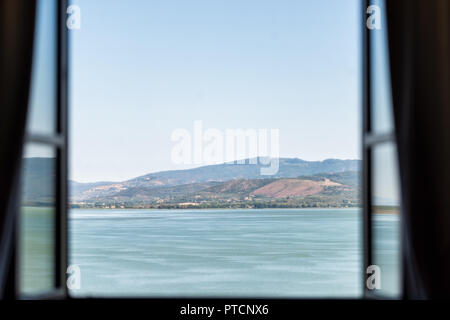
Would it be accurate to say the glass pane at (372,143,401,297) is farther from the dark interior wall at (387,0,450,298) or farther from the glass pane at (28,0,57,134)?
the glass pane at (28,0,57,134)

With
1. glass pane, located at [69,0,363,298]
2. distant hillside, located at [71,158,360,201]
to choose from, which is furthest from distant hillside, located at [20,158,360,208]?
glass pane, located at [69,0,363,298]

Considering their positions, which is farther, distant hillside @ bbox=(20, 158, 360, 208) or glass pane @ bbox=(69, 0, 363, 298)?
distant hillside @ bbox=(20, 158, 360, 208)

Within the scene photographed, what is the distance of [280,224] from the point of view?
35.4 meters

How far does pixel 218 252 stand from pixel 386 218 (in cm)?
2482

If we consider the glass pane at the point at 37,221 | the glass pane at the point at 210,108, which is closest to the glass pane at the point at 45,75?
the glass pane at the point at 37,221

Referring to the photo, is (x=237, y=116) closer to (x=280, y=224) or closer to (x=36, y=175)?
(x=280, y=224)

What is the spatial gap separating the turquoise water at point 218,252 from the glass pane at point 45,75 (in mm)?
11854

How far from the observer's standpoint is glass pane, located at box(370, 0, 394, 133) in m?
2.17

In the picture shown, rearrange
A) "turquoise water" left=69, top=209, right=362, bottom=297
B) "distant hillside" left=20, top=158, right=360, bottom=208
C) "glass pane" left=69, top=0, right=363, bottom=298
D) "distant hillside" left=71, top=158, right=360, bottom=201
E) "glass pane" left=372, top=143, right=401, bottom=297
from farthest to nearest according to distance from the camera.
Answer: "distant hillside" left=20, top=158, right=360, bottom=208 → "distant hillside" left=71, top=158, right=360, bottom=201 → "glass pane" left=69, top=0, right=363, bottom=298 → "turquoise water" left=69, top=209, right=362, bottom=297 → "glass pane" left=372, top=143, right=401, bottom=297

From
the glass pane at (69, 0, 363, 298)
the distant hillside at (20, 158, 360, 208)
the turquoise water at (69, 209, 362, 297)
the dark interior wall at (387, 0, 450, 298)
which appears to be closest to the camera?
the dark interior wall at (387, 0, 450, 298)

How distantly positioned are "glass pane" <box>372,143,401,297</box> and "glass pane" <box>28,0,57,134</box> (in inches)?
59.7

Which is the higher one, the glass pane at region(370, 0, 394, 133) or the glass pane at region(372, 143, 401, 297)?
the glass pane at region(370, 0, 394, 133)
